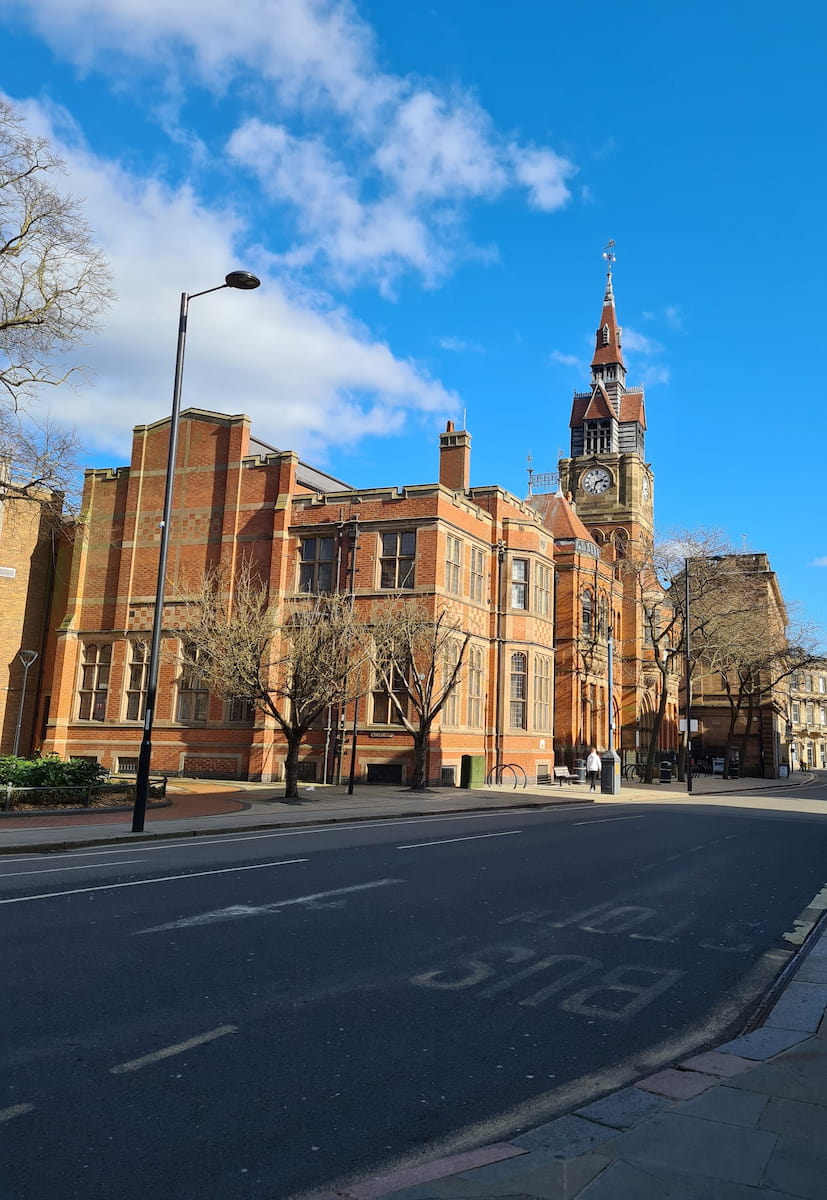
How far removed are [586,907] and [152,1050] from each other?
5.69 meters

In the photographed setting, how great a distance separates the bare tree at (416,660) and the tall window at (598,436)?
5224cm

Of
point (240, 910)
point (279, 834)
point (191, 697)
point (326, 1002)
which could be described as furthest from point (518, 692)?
point (326, 1002)

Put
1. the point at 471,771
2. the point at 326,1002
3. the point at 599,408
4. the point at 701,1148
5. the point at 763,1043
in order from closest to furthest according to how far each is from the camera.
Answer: the point at 701,1148, the point at 763,1043, the point at 326,1002, the point at 471,771, the point at 599,408

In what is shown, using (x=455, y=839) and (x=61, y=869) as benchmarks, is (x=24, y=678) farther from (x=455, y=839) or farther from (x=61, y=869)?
(x=61, y=869)

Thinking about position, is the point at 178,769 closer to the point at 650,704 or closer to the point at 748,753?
the point at 650,704

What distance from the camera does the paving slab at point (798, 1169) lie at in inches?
135

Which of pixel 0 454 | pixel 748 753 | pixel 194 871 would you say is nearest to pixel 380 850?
pixel 194 871

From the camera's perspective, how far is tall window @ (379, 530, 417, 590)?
1291 inches

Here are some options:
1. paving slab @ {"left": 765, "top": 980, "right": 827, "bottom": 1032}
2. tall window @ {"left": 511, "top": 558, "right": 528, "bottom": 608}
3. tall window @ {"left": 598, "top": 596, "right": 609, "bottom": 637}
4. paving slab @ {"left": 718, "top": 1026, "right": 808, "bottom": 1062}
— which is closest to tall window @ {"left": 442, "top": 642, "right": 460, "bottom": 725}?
tall window @ {"left": 511, "top": 558, "right": 528, "bottom": 608}

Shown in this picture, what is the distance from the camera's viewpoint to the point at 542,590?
38.5 m

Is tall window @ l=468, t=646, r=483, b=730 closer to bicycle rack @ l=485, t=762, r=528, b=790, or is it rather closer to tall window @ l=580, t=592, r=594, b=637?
bicycle rack @ l=485, t=762, r=528, b=790

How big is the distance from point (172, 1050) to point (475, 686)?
3033 cm

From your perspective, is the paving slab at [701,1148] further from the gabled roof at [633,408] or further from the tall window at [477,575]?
the gabled roof at [633,408]

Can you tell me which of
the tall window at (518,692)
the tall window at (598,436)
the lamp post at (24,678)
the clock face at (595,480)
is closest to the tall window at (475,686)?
the tall window at (518,692)
